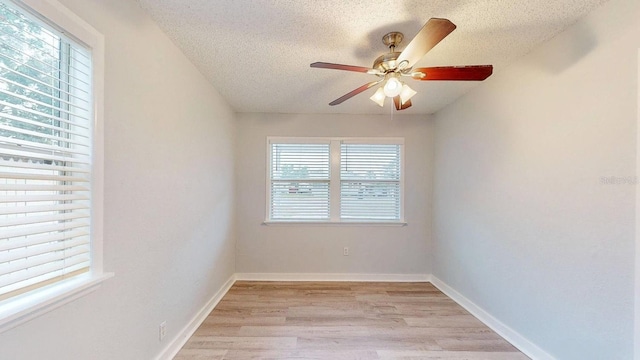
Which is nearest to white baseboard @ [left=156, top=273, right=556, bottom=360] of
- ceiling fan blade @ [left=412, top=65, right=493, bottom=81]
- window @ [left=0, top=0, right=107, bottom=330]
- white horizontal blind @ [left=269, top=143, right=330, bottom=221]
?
white horizontal blind @ [left=269, top=143, right=330, bottom=221]

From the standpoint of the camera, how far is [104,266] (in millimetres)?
1354

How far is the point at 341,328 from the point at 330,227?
1482 millimetres

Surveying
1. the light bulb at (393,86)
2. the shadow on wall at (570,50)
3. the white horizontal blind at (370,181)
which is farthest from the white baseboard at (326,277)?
the shadow on wall at (570,50)

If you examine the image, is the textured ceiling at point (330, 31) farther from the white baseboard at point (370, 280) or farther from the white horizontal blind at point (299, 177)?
the white baseboard at point (370, 280)

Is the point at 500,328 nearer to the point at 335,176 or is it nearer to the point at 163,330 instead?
the point at 335,176

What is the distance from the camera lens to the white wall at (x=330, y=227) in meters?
3.71

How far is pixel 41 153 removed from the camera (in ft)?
3.53

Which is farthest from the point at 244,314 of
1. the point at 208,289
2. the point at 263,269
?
the point at 263,269

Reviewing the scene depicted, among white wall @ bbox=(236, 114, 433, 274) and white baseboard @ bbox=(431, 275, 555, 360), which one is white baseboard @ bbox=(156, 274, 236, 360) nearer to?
white wall @ bbox=(236, 114, 433, 274)

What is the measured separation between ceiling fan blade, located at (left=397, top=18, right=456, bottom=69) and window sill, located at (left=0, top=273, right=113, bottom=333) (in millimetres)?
2049

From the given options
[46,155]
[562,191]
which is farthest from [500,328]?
[46,155]

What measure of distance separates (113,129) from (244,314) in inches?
84.3

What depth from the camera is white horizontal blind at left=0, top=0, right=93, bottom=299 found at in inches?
37.7

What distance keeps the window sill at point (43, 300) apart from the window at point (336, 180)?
2559 millimetres
